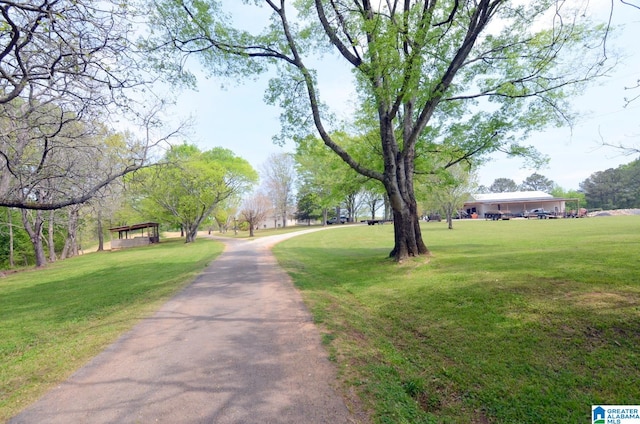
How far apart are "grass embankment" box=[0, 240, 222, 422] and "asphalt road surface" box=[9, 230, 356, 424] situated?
0.37 metres

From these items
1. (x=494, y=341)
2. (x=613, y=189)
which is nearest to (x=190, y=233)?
(x=494, y=341)

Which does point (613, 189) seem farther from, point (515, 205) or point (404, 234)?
point (404, 234)

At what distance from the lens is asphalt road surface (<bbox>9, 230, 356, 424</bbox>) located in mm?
2918

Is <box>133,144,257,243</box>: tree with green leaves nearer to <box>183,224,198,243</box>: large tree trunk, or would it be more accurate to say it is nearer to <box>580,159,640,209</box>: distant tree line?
<box>183,224,198,243</box>: large tree trunk

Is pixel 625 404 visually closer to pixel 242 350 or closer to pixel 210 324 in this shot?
pixel 242 350

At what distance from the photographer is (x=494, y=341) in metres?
4.40

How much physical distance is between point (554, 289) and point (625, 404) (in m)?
3.37

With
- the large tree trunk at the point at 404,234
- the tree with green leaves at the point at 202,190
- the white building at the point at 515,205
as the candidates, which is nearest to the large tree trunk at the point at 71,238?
the tree with green leaves at the point at 202,190

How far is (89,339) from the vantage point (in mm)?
5188

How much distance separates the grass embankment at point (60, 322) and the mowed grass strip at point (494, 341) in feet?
12.0

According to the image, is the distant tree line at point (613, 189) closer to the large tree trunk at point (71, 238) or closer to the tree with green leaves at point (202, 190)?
the tree with green leaves at point (202, 190)

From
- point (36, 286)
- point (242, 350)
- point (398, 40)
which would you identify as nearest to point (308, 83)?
point (398, 40)

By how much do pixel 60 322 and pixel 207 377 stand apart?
5.25 m

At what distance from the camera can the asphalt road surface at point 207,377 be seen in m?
2.92
